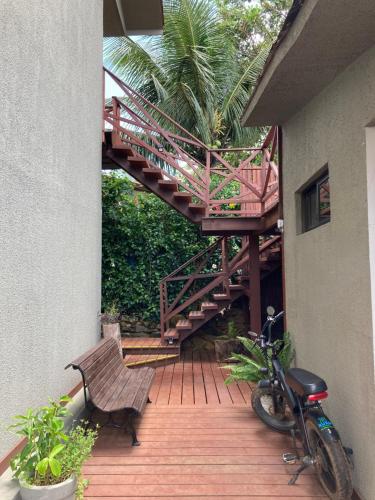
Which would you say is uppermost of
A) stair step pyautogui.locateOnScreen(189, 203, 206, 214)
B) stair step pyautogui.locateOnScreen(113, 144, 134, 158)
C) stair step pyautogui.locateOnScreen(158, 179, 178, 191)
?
stair step pyautogui.locateOnScreen(113, 144, 134, 158)

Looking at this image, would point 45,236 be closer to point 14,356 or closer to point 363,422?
point 14,356

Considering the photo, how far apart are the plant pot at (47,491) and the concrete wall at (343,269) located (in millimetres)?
1939

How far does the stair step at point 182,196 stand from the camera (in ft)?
21.0

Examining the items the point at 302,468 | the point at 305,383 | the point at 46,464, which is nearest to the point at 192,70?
the point at 305,383

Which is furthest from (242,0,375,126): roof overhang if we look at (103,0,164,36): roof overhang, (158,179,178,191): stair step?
(103,0,164,36): roof overhang

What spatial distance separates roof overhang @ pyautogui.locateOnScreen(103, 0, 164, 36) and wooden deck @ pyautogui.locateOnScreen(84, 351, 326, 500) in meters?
7.20

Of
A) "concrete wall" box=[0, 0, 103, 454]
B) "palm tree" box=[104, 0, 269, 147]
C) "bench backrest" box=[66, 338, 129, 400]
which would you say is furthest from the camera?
"palm tree" box=[104, 0, 269, 147]

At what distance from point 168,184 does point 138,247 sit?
1.88 meters

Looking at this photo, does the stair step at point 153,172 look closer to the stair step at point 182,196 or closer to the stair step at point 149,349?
the stair step at point 182,196

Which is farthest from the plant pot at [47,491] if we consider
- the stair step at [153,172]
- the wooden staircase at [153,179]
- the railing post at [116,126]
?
the railing post at [116,126]

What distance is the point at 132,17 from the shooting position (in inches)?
293

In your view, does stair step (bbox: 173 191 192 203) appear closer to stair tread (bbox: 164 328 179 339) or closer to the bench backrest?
stair tread (bbox: 164 328 179 339)

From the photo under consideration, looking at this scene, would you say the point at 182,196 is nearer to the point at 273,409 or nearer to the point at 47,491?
the point at 273,409

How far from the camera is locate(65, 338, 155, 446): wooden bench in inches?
122
